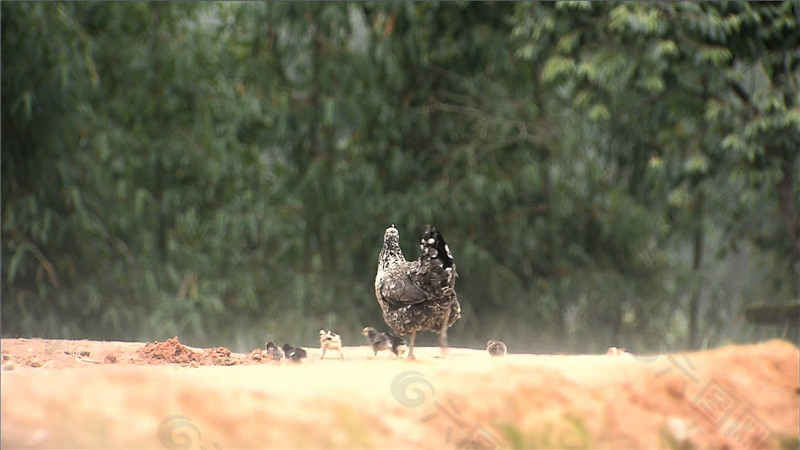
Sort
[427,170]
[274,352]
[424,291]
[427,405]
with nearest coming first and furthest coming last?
[427,405], [424,291], [274,352], [427,170]

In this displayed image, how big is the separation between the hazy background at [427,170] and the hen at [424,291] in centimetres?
324

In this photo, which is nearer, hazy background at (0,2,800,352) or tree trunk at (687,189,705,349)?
hazy background at (0,2,800,352)

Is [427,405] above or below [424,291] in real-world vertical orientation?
below

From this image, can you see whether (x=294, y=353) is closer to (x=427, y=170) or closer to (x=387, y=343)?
(x=387, y=343)

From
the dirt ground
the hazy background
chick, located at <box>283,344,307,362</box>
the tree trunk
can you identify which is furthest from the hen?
the tree trunk

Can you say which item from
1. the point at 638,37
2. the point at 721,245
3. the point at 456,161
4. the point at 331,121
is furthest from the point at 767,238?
the point at 331,121

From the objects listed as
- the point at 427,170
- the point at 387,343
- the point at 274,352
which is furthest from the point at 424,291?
the point at 427,170

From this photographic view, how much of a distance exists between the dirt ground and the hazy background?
4488mm

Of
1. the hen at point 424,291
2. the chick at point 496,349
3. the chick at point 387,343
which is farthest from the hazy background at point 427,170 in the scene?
the hen at point 424,291

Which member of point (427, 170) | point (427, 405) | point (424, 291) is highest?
point (427, 170)

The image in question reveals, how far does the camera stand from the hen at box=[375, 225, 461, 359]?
396 centimetres

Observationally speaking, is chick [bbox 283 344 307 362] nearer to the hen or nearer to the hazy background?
the hen

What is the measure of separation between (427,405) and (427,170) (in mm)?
5479

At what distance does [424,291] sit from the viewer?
399cm
